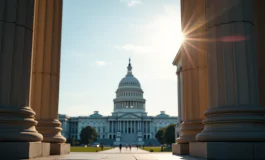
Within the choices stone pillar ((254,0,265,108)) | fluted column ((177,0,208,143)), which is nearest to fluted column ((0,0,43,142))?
fluted column ((177,0,208,143))

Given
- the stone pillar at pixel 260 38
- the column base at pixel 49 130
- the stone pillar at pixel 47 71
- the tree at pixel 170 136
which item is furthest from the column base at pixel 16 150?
the tree at pixel 170 136

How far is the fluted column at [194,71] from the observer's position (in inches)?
770

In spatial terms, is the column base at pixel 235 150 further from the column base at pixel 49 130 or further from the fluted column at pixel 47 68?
the fluted column at pixel 47 68

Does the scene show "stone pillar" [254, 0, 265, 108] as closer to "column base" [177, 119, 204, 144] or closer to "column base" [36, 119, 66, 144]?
"column base" [177, 119, 204, 144]

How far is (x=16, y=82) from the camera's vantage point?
12.7 meters

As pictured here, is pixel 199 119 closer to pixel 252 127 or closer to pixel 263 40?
pixel 263 40

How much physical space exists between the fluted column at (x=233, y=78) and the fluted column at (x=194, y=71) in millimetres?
5966

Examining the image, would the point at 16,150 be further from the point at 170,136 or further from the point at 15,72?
the point at 170,136

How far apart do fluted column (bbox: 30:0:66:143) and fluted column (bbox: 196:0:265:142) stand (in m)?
8.99

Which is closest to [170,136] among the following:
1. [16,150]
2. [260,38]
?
[260,38]

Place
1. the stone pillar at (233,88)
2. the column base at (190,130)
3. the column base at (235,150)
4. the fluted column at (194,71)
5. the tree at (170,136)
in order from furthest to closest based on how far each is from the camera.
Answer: the tree at (170,136) → the fluted column at (194,71) → the column base at (190,130) → the stone pillar at (233,88) → the column base at (235,150)

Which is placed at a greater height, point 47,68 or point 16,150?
point 47,68

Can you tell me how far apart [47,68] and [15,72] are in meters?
6.87

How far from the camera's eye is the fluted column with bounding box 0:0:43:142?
12219 mm
